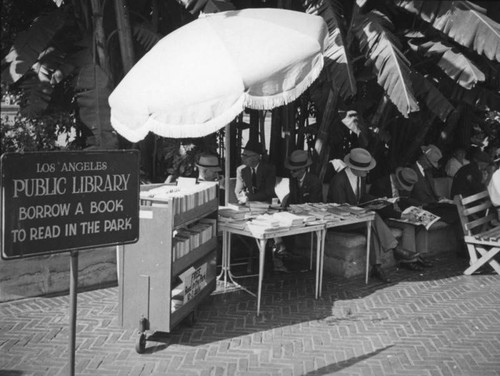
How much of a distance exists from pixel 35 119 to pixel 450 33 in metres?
6.92

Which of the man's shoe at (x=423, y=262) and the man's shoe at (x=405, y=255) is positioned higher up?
the man's shoe at (x=405, y=255)

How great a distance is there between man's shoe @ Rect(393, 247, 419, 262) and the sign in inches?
221

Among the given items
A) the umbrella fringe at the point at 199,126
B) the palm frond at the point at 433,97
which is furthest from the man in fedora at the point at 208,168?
the palm frond at the point at 433,97

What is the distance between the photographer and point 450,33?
7.88m

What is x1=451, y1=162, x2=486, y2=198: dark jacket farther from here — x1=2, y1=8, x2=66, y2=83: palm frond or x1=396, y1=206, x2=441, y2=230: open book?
x1=2, y1=8, x2=66, y2=83: palm frond

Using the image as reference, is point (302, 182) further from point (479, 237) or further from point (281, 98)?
point (281, 98)

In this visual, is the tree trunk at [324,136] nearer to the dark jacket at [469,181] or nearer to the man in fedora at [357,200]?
the man in fedora at [357,200]

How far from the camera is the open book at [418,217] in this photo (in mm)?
8538

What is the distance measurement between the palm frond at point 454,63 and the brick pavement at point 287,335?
2879 millimetres

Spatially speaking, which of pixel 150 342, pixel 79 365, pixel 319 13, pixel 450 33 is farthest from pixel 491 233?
pixel 79 365

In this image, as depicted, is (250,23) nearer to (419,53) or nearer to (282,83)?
(282,83)

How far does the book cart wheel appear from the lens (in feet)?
17.7

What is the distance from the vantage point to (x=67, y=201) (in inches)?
148


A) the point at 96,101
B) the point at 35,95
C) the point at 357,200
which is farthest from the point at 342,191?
the point at 35,95
